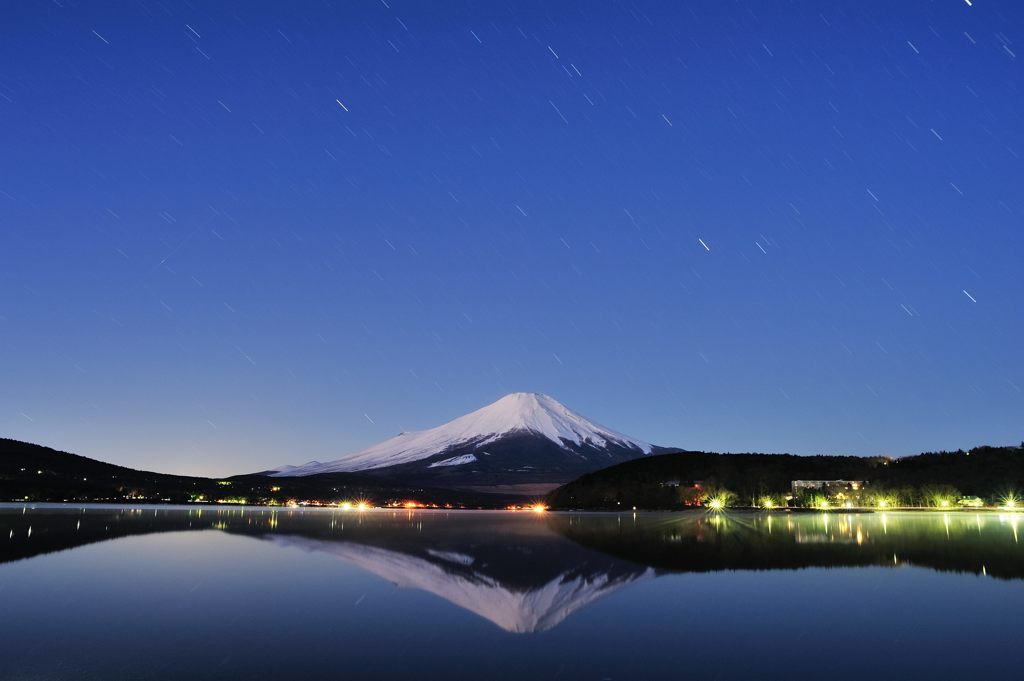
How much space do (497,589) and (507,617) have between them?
6.44m

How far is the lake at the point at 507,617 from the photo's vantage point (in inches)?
664

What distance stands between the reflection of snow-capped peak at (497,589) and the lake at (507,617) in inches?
4.5

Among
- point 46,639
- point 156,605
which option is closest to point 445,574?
point 156,605

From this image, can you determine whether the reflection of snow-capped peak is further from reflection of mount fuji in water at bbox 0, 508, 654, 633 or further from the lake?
the lake

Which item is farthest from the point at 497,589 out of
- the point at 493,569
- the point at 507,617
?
the point at 493,569

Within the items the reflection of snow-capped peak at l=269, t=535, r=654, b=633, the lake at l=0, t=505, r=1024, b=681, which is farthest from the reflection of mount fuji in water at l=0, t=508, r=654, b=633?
the lake at l=0, t=505, r=1024, b=681

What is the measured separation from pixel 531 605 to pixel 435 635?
5.76 metres

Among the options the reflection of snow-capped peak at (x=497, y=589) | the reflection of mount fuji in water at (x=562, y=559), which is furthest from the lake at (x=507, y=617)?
the reflection of mount fuji in water at (x=562, y=559)

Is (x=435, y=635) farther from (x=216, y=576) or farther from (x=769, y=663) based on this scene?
(x=216, y=576)

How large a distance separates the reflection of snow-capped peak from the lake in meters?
0.11

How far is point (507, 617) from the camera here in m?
23.1

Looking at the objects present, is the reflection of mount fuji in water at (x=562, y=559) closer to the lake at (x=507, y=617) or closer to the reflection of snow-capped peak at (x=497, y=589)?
the reflection of snow-capped peak at (x=497, y=589)

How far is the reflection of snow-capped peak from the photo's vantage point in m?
23.3

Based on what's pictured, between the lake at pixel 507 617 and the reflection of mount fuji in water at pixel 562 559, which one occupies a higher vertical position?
the reflection of mount fuji in water at pixel 562 559
